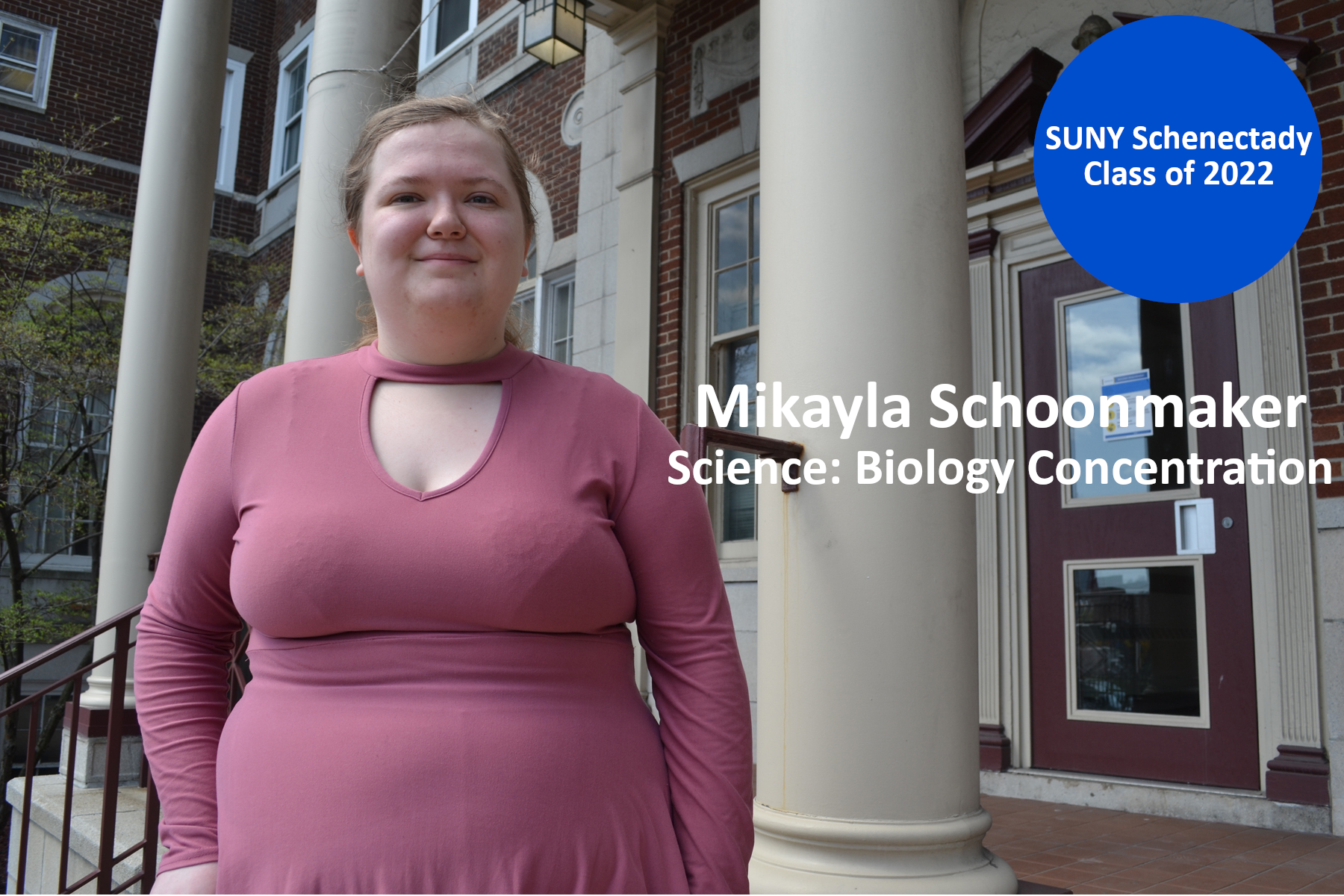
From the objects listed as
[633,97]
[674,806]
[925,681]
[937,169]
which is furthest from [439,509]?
[633,97]

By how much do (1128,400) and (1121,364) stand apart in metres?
0.19

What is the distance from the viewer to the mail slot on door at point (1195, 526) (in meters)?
4.61

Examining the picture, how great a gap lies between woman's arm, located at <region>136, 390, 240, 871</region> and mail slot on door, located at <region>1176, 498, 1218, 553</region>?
441 centimetres

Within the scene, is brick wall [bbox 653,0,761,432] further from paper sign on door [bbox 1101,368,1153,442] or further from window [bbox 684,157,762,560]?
paper sign on door [bbox 1101,368,1153,442]

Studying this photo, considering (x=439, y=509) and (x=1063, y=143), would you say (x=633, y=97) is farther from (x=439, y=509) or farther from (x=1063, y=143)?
(x=439, y=509)

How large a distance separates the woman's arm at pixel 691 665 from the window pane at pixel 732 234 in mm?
5652

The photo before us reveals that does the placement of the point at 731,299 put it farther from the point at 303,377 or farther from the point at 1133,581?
the point at 303,377

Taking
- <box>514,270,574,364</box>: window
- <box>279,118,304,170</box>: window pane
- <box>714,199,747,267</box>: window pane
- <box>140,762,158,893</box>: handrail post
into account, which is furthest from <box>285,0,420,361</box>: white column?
<box>279,118,304,170</box>: window pane

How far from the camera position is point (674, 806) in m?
1.25

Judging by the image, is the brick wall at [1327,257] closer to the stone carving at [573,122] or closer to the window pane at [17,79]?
the stone carving at [573,122]

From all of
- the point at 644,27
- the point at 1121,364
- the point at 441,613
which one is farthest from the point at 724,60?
the point at 441,613

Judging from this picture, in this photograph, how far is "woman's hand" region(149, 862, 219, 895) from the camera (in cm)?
114

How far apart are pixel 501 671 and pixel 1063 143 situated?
426 centimetres

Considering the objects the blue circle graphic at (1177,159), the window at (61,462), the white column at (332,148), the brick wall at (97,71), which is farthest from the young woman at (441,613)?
the brick wall at (97,71)
